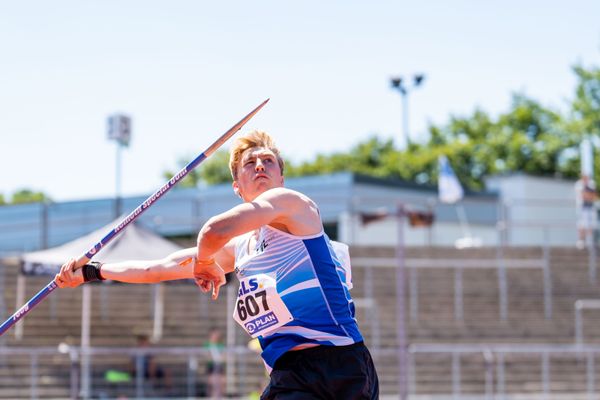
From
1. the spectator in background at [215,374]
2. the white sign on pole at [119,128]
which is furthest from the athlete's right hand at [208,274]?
the white sign on pole at [119,128]

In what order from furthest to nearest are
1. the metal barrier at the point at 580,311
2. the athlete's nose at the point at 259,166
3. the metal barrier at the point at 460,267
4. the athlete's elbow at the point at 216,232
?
the metal barrier at the point at 460,267, the metal barrier at the point at 580,311, the athlete's nose at the point at 259,166, the athlete's elbow at the point at 216,232

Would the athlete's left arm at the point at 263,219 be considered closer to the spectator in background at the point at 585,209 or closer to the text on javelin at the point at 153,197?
the text on javelin at the point at 153,197

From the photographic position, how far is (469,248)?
2355 centimetres

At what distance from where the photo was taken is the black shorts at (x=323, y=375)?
4508 mm

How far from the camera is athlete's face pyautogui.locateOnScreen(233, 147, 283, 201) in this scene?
4.69 metres

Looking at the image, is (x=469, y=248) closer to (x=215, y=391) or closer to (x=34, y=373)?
(x=215, y=391)

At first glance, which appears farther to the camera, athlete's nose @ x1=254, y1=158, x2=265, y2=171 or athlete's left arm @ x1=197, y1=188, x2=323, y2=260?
athlete's nose @ x1=254, y1=158, x2=265, y2=171

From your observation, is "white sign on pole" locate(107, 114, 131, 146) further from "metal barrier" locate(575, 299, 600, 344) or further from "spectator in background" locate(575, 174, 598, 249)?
"spectator in background" locate(575, 174, 598, 249)

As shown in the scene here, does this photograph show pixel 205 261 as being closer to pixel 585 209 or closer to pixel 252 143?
pixel 252 143

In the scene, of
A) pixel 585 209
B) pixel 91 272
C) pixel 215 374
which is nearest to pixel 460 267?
pixel 585 209

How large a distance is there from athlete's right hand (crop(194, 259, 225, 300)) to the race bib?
13 centimetres

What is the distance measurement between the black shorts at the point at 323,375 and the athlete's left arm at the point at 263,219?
0.51 m

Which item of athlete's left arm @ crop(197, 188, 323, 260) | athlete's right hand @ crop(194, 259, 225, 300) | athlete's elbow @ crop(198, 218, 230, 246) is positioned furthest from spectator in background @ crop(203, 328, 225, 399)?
athlete's elbow @ crop(198, 218, 230, 246)

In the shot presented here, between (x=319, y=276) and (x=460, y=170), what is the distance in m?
49.6
